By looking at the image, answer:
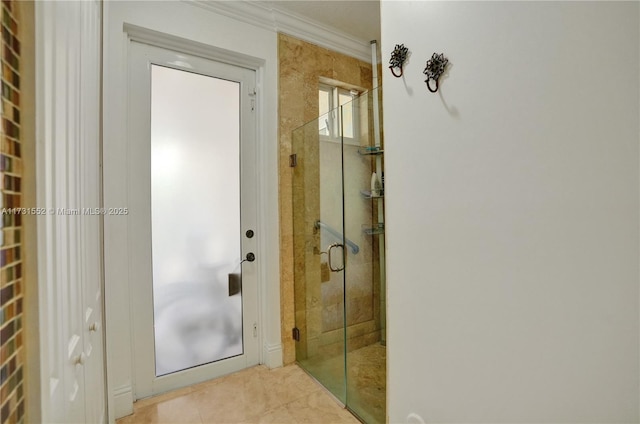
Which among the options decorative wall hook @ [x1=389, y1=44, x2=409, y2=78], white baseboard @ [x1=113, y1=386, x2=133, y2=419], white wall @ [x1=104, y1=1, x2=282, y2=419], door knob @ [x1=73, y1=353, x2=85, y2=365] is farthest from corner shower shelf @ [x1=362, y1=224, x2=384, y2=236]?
white baseboard @ [x1=113, y1=386, x2=133, y2=419]

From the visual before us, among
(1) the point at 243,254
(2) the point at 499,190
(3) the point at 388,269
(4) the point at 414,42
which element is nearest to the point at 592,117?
(2) the point at 499,190

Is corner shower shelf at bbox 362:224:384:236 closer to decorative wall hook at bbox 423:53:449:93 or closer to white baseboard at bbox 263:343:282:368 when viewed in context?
white baseboard at bbox 263:343:282:368

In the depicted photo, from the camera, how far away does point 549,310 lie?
67cm

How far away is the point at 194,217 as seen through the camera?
1.96 meters

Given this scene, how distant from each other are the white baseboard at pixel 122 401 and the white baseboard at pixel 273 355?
2.78 ft

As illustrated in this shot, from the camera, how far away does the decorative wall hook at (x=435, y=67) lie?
874mm

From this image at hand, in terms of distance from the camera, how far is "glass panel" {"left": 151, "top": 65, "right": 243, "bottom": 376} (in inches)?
73.7

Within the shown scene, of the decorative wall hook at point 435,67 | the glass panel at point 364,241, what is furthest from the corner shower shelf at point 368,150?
the decorative wall hook at point 435,67

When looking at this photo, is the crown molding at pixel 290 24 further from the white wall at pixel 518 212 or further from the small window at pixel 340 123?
the white wall at pixel 518 212

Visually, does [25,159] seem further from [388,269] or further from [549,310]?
[549,310]

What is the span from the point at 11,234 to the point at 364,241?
5.97 feet

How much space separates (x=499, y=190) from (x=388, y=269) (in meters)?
0.49

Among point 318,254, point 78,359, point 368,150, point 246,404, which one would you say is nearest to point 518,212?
point 78,359

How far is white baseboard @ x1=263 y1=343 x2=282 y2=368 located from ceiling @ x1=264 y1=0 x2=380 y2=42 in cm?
248
